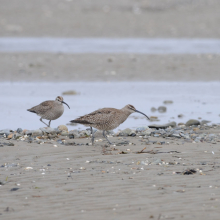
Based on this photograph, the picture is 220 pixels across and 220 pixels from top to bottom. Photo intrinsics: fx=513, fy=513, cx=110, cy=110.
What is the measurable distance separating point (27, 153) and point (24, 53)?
1835cm

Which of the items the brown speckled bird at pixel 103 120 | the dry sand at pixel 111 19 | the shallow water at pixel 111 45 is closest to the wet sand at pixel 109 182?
the brown speckled bird at pixel 103 120

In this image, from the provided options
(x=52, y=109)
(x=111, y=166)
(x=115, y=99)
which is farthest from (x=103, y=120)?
(x=115, y=99)

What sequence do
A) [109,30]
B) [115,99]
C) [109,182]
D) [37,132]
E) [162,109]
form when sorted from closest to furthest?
[109,182], [37,132], [162,109], [115,99], [109,30]

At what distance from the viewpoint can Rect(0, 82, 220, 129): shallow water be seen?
13.3 metres

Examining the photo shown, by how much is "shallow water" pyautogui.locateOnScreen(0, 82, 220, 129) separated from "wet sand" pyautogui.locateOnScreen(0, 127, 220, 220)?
10.7 ft

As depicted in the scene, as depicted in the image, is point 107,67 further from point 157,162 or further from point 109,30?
point 157,162

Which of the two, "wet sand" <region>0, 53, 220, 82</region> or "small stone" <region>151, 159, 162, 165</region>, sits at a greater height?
"wet sand" <region>0, 53, 220, 82</region>

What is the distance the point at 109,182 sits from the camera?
23.7ft

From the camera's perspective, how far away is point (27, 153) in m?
9.10

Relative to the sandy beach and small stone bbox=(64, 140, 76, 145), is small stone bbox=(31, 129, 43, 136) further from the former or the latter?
small stone bbox=(64, 140, 76, 145)

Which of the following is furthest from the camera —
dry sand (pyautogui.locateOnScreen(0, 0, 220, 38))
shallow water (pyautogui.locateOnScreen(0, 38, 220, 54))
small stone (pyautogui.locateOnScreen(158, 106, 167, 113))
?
A: dry sand (pyautogui.locateOnScreen(0, 0, 220, 38))

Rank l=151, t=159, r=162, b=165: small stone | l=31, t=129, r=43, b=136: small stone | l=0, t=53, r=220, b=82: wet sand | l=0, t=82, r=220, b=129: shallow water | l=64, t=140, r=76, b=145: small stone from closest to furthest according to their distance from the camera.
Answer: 1. l=151, t=159, r=162, b=165: small stone
2. l=64, t=140, r=76, b=145: small stone
3. l=31, t=129, r=43, b=136: small stone
4. l=0, t=82, r=220, b=129: shallow water
5. l=0, t=53, r=220, b=82: wet sand

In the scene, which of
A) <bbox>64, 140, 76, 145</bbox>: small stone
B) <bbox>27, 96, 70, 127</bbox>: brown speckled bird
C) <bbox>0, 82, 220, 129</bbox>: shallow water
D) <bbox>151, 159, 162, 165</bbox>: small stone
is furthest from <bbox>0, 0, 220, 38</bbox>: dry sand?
<bbox>151, 159, 162, 165</bbox>: small stone

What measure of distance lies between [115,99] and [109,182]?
8813mm
